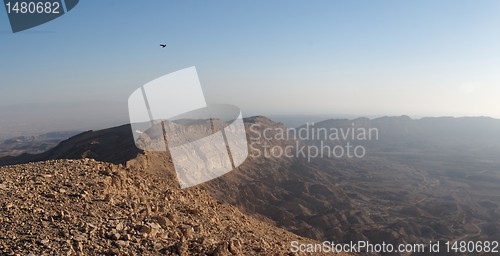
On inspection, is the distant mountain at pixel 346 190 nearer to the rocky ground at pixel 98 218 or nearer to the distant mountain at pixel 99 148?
the distant mountain at pixel 99 148

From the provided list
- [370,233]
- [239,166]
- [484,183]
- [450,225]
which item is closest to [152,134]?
[239,166]

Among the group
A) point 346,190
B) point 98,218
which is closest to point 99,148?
point 98,218

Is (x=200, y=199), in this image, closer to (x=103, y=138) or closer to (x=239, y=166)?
(x=103, y=138)

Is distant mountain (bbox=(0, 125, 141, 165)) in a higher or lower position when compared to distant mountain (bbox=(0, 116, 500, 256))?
higher

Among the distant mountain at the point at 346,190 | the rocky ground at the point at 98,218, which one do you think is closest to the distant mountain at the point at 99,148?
the distant mountain at the point at 346,190

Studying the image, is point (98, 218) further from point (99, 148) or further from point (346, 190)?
point (346, 190)

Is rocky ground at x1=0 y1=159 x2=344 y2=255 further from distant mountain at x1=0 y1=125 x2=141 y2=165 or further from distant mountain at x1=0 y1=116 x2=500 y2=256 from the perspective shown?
distant mountain at x1=0 y1=125 x2=141 y2=165

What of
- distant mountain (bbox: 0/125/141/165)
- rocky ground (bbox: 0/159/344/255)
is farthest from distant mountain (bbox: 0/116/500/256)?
rocky ground (bbox: 0/159/344/255)

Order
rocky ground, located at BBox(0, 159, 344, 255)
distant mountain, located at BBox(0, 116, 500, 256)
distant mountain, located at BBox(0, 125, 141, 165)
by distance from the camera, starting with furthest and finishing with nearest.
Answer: distant mountain, located at BBox(0, 116, 500, 256) → distant mountain, located at BBox(0, 125, 141, 165) → rocky ground, located at BBox(0, 159, 344, 255)
